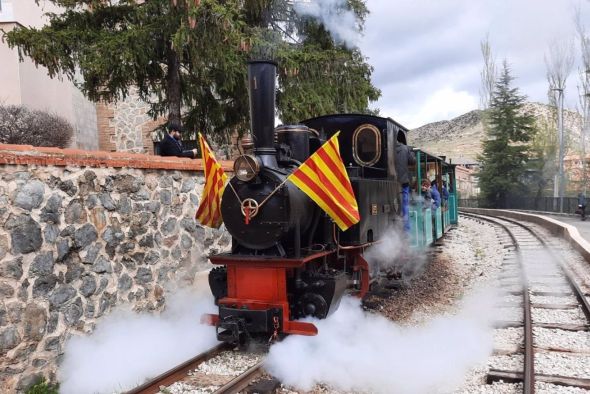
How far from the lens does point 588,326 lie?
19.3 feet

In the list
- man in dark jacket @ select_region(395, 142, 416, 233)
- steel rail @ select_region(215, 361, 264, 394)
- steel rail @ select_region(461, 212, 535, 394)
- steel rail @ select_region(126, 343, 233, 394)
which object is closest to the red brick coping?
steel rail @ select_region(126, 343, 233, 394)

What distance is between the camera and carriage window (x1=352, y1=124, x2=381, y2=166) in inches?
255

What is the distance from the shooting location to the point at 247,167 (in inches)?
189

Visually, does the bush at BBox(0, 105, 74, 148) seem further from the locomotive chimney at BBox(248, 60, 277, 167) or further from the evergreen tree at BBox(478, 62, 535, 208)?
the evergreen tree at BBox(478, 62, 535, 208)

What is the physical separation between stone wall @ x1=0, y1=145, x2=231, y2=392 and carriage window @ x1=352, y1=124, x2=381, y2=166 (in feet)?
7.23

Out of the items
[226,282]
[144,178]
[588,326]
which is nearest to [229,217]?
[226,282]

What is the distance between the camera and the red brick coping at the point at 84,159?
412 centimetres

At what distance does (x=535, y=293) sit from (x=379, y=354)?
13.3 feet

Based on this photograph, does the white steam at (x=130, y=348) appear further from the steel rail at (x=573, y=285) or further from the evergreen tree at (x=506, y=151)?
the evergreen tree at (x=506, y=151)

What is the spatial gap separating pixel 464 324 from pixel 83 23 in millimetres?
7371

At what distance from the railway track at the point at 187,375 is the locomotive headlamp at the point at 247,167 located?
173 cm

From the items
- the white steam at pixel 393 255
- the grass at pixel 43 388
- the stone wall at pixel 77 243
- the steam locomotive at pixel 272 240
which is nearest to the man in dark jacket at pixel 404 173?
the white steam at pixel 393 255

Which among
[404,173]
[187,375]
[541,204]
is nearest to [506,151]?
[541,204]

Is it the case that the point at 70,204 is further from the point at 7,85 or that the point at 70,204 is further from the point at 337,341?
the point at 7,85
